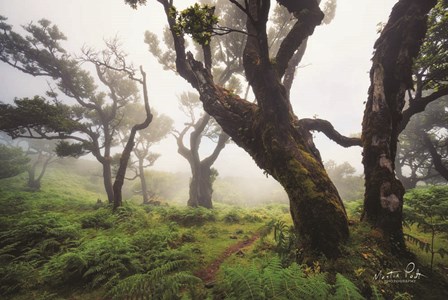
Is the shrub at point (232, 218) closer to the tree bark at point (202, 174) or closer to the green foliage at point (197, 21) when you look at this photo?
the tree bark at point (202, 174)

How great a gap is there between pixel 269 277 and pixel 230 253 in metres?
4.90

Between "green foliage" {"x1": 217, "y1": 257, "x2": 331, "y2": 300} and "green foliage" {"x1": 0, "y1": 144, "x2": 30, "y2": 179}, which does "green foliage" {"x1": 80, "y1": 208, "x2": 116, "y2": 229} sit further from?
"green foliage" {"x1": 0, "y1": 144, "x2": 30, "y2": 179}

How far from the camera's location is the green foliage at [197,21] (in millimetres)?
4660

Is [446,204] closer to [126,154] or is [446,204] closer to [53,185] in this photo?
[126,154]

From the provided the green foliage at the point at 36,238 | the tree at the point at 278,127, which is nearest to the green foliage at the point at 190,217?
the green foliage at the point at 36,238

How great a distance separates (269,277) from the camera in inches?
106

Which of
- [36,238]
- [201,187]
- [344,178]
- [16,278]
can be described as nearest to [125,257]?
[16,278]

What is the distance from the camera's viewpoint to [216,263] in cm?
638

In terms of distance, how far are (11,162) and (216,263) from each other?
33074 millimetres

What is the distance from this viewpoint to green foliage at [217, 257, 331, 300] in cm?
248

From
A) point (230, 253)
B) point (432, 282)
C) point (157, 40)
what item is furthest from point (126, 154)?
point (432, 282)
